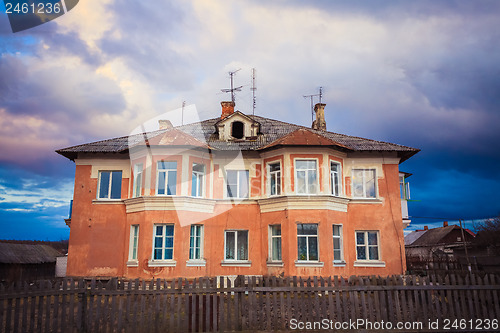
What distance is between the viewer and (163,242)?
770 inches

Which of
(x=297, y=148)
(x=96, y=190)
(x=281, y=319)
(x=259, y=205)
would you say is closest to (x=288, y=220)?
(x=259, y=205)

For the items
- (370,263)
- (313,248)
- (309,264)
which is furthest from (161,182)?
(370,263)

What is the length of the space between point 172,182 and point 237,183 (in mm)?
3684

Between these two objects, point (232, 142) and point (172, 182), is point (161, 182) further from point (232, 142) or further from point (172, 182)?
point (232, 142)

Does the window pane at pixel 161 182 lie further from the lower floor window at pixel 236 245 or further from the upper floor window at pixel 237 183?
the lower floor window at pixel 236 245


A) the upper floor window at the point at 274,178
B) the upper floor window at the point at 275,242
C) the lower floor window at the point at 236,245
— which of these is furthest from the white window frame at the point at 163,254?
the upper floor window at the point at 274,178

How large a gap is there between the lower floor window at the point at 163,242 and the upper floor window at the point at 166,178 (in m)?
1.83

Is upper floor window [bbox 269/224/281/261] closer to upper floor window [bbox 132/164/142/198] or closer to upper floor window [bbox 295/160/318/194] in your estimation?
upper floor window [bbox 295/160/318/194]

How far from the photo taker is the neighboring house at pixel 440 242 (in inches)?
1721

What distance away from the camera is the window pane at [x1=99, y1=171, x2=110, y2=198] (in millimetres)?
21812

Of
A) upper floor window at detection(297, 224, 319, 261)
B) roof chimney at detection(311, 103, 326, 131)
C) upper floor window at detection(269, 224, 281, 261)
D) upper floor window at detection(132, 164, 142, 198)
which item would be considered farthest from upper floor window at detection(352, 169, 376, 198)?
upper floor window at detection(132, 164, 142, 198)

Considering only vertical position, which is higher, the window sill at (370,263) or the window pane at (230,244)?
the window pane at (230,244)

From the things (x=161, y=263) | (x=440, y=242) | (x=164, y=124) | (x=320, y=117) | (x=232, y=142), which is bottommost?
(x=161, y=263)

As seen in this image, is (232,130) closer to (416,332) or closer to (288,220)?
(288,220)
